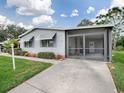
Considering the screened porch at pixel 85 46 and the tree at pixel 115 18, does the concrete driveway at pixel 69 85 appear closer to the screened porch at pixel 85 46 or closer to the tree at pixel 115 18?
the screened porch at pixel 85 46

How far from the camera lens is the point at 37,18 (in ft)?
131

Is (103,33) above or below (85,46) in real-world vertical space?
above

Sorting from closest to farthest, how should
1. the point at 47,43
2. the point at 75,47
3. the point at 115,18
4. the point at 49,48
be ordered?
the point at 49,48 < the point at 47,43 < the point at 75,47 < the point at 115,18

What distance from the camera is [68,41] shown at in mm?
18109

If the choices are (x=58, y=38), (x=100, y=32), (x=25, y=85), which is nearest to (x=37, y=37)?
(x=58, y=38)

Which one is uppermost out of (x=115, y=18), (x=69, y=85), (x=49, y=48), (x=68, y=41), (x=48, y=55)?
(x=115, y=18)

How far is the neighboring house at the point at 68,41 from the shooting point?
1533 centimetres

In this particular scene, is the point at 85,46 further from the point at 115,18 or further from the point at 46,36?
the point at 115,18

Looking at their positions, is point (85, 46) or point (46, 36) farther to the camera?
point (85, 46)

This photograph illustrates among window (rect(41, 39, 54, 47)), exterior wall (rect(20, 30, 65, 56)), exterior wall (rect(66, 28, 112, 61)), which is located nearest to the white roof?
exterior wall (rect(20, 30, 65, 56))

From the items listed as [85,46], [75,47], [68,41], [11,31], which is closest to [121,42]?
[85,46]

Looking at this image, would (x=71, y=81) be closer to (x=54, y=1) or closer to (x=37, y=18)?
(x=54, y=1)

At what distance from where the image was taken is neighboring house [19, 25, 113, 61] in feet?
50.3

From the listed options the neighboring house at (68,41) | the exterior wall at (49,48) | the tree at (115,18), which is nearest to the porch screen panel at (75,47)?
the neighboring house at (68,41)
